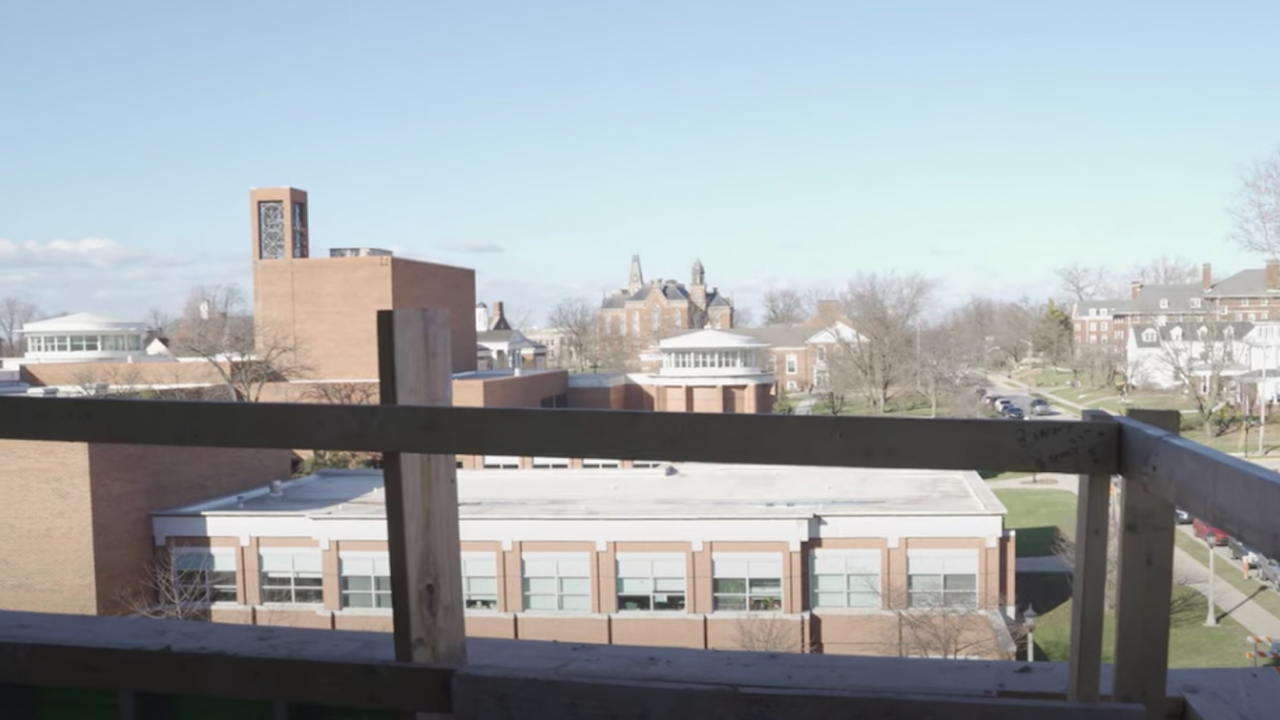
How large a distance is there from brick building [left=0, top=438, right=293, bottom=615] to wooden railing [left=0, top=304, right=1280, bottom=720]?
2041 centimetres

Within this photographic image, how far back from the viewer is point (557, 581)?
1977 centimetres

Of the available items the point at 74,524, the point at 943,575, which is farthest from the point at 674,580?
the point at 74,524

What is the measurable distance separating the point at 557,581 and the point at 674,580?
230 cm

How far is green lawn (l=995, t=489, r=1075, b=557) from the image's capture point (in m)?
27.8

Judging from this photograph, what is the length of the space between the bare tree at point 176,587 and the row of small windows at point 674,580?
25 cm

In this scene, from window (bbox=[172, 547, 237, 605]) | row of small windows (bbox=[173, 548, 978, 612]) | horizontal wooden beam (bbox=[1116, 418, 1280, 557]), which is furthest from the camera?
window (bbox=[172, 547, 237, 605])

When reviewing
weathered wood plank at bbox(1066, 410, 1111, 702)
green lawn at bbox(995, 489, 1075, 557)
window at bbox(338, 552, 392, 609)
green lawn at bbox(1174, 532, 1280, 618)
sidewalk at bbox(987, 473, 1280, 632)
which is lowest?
green lawn at bbox(995, 489, 1075, 557)

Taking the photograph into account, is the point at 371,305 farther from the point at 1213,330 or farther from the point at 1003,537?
the point at 1213,330

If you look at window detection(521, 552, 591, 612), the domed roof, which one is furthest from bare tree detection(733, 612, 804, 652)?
the domed roof

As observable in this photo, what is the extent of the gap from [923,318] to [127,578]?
178 feet

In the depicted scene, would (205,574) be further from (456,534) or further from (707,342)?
(707,342)

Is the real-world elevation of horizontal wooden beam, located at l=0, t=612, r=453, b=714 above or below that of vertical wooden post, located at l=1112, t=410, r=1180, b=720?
below

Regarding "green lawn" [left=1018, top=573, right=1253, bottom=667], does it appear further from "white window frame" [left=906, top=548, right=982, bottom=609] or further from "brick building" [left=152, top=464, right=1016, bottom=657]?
"white window frame" [left=906, top=548, right=982, bottom=609]

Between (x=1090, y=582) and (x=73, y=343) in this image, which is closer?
Answer: (x=1090, y=582)
